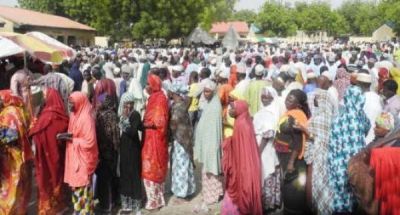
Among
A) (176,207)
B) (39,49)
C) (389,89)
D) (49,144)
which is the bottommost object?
(176,207)

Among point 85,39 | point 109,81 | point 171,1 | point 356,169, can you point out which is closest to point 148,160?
point 109,81

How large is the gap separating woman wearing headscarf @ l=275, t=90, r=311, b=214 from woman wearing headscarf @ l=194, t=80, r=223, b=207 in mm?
1234

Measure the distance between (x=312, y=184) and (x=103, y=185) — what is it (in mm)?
2488

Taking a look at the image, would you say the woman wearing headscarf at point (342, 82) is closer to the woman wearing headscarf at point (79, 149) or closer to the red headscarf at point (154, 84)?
the red headscarf at point (154, 84)

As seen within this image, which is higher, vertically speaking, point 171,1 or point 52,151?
point 171,1

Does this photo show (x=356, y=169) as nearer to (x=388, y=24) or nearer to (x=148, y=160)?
(x=148, y=160)

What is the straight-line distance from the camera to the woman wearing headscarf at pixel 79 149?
5.61 metres

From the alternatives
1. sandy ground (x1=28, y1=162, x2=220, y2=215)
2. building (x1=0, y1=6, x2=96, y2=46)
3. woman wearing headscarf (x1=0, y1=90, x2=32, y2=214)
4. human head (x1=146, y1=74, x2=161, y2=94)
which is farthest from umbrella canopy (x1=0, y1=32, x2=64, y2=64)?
building (x1=0, y1=6, x2=96, y2=46)

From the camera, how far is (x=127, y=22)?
36031 mm

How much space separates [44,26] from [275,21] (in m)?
41.8

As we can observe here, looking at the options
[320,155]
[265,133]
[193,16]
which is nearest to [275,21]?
[193,16]

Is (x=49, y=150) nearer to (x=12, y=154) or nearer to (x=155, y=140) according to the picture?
(x=12, y=154)

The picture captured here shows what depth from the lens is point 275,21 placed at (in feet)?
227

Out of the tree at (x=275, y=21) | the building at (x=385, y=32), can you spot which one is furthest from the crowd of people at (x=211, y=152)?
the tree at (x=275, y=21)
